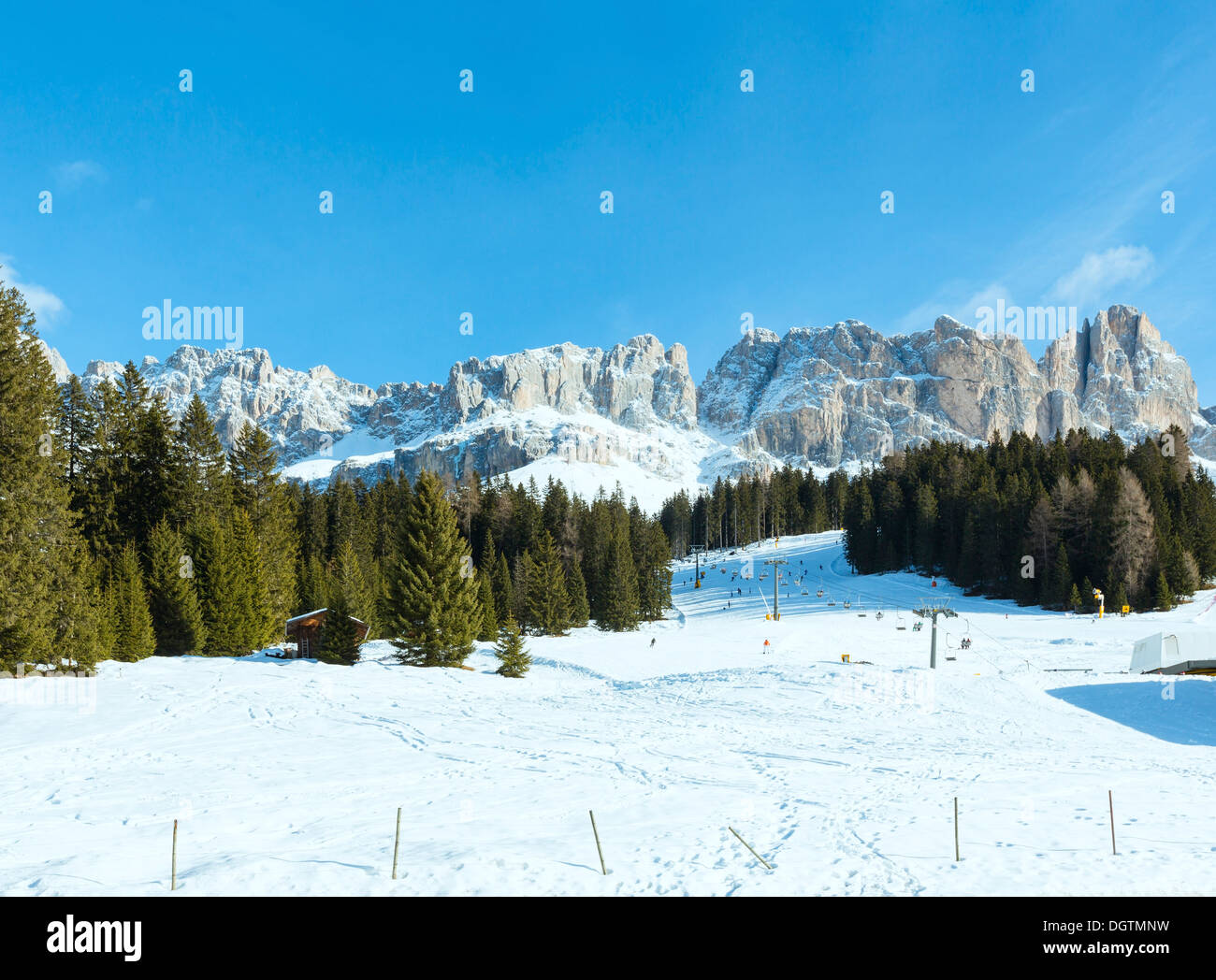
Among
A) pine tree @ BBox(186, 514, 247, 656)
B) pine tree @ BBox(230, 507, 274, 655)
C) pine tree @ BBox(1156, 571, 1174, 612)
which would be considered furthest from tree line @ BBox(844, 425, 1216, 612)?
pine tree @ BBox(186, 514, 247, 656)

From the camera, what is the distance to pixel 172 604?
35.1 metres

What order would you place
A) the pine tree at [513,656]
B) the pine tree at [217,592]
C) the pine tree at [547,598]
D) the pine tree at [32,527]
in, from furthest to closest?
the pine tree at [547,598] → the pine tree at [217,592] → the pine tree at [513,656] → the pine tree at [32,527]

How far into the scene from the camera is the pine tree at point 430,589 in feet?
110

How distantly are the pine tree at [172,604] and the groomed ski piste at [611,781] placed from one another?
391 cm

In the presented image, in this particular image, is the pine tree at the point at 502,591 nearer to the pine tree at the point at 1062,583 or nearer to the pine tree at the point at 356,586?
the pine tree at the point at 356,586

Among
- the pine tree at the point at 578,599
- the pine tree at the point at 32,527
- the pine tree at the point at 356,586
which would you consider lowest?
the pine tree at the point at 578,599

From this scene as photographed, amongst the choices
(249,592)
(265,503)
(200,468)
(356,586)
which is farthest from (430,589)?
(200,468)

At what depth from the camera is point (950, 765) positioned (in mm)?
17016

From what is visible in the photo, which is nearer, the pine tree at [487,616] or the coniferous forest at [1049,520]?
the pine tree at [487,616]


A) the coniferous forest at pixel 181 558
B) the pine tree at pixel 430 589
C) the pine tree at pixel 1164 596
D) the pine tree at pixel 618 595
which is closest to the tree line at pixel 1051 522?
the pine tree at pixel 1164 596

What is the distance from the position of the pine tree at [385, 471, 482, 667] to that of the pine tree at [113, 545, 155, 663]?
11.0 meters

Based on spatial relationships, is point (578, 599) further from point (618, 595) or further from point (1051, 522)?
point (1051, 522)
